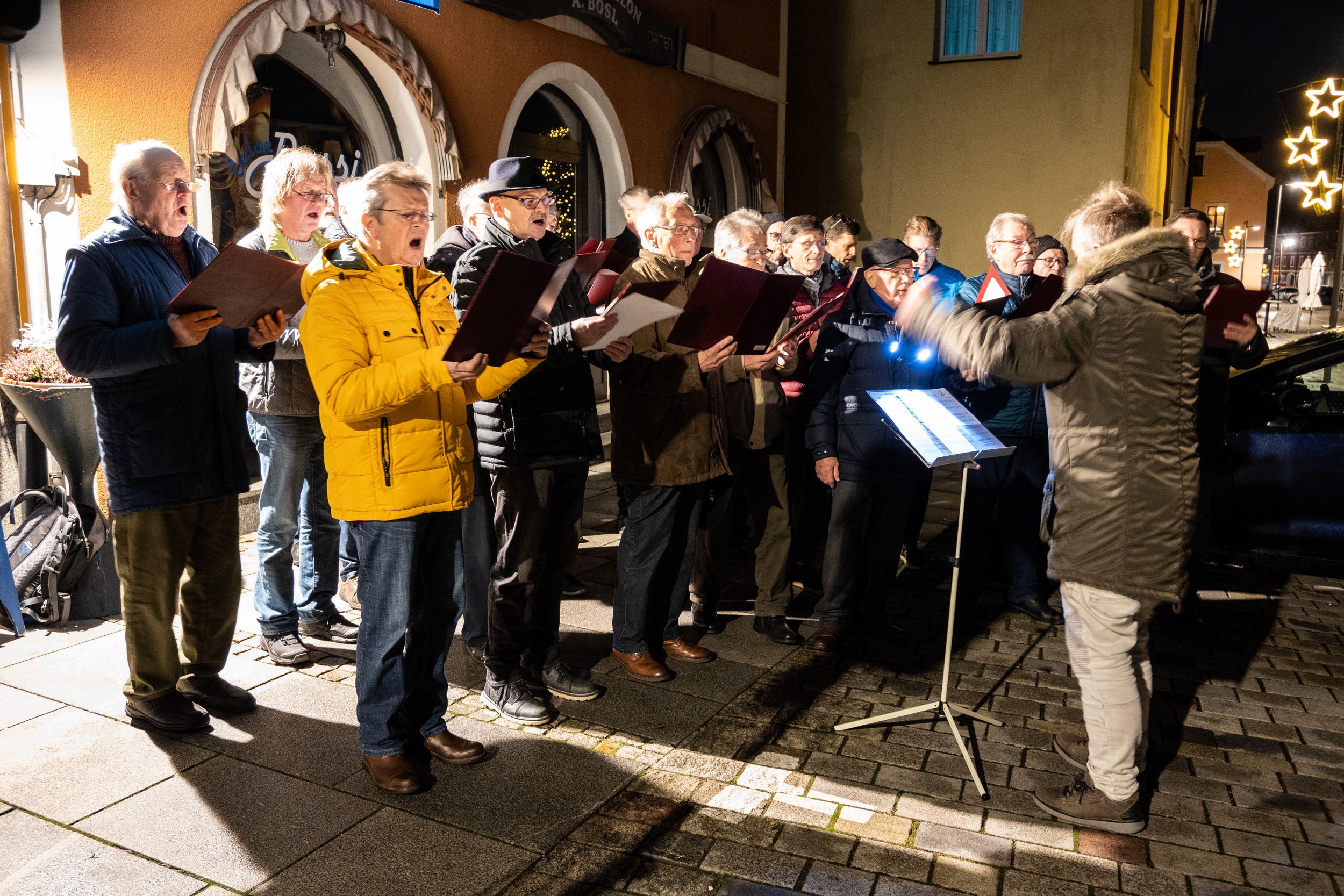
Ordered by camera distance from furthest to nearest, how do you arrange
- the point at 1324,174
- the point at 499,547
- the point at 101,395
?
the point at 1324,174 < the point at 499,547 < the point at 101,395

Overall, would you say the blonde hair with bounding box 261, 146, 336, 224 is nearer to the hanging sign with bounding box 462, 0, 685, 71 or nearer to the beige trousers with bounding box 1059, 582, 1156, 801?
the beige trousers with bounding box 1059, 582, 1156, 801

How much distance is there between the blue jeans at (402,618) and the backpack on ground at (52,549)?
2.32 meters

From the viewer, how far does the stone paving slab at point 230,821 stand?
9.87ft

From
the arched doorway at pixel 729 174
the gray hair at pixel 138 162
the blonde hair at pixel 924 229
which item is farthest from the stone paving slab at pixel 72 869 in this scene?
the arched doorway at pixel 729 174

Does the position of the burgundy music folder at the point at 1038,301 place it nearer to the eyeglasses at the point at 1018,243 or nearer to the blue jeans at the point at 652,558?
the eyeglasses at the point at 1018,243

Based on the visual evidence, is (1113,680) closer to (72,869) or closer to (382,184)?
(382,184)

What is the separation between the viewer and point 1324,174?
2041 centimetres

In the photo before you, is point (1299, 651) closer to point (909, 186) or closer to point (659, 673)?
point (659, 673)

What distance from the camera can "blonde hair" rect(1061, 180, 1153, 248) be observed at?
3332mm

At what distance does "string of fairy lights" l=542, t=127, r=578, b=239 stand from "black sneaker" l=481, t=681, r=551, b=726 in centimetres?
790

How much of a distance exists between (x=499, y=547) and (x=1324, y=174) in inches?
873

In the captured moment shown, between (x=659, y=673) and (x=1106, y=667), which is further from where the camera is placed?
(x=659, y=673)

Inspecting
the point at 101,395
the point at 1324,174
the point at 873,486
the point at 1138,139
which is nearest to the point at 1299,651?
the point at 873,486

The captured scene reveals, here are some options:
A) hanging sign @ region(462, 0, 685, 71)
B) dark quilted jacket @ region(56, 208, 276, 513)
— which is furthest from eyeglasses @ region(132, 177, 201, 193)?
hanging sign @ region(462, 0, 685, 71)
